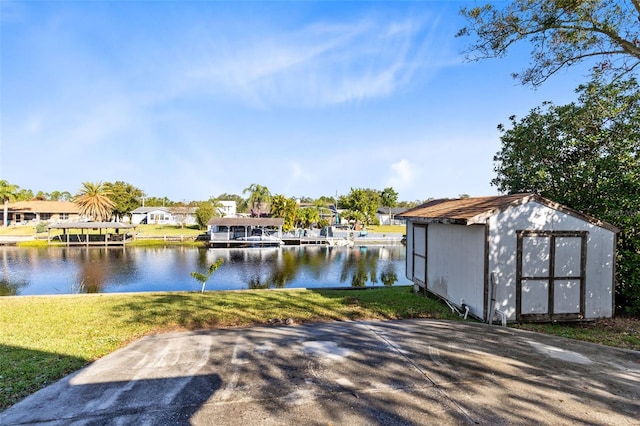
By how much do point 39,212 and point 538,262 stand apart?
221 feet

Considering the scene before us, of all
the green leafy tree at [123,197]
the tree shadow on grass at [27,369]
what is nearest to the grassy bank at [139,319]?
the tree shadow on grass at [27,369]

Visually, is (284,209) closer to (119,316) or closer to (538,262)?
(119,316)

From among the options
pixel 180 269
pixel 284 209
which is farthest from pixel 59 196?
pixel 180 269

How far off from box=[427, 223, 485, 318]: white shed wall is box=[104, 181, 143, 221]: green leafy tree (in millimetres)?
50540

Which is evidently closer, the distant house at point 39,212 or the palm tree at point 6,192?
the palm tree at point 6,192

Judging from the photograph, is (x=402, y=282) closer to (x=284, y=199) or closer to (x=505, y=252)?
(x=505, y=252)

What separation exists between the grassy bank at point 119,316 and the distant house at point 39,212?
54009mm

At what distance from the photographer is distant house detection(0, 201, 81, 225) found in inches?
2053

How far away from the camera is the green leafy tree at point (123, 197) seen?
5048cm

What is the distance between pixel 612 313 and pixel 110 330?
10233mm

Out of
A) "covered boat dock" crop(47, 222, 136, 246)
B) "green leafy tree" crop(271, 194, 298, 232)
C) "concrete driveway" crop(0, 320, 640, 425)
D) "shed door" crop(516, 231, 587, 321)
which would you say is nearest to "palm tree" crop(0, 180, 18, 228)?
"covered boat dock" crop(47, 222, 136, 246)

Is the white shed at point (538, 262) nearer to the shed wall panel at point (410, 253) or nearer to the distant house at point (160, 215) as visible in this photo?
the shed wall panel at point (410, 253)

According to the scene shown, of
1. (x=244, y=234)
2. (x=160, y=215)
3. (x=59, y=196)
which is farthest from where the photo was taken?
(x=59, y=196)

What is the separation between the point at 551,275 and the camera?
6.83 m
